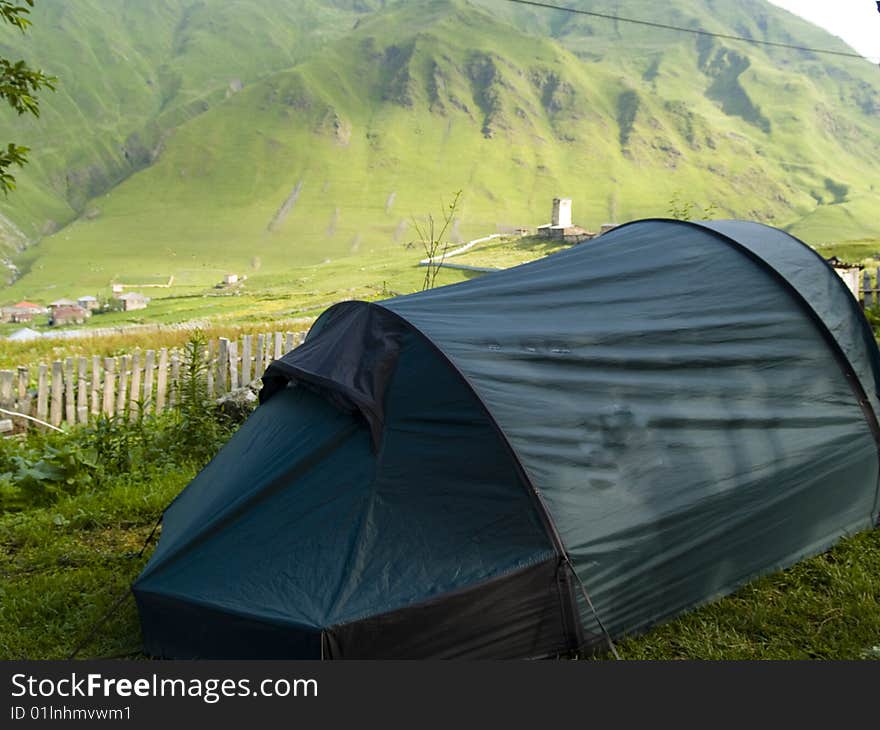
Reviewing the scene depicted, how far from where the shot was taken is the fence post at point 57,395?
10.0 meters

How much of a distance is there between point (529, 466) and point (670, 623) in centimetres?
114

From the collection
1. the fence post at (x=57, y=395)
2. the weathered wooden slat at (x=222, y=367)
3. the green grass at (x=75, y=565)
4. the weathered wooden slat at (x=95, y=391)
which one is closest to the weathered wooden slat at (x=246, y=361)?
the weathered wooden slat at (x=222, y=367)

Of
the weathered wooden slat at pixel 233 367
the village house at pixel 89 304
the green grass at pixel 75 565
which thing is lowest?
the village house at pixel 89 304

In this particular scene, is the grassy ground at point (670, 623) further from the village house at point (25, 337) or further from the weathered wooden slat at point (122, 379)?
the village house at point (25, 337)

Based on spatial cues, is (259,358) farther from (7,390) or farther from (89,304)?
(89,304)

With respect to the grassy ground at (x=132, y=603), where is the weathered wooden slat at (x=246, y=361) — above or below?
above

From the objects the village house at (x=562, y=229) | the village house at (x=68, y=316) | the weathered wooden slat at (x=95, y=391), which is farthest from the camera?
the village house at (x=68, y=316)

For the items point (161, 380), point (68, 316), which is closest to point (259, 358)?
point (161, 380)

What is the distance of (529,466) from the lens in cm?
398

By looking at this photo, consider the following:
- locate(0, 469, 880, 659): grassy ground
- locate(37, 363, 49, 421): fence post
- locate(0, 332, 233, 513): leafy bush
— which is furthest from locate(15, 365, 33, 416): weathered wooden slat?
locate(0, 469, 880, 659): grassy ground

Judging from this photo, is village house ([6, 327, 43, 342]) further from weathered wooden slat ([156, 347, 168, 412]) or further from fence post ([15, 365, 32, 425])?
weathered wooden slat ([156, 347, 168, 412])

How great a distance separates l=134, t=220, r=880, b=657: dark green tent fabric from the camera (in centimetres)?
383

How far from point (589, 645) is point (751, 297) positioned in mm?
2386

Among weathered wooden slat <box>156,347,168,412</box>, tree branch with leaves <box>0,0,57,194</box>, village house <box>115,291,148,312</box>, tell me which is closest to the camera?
tree branch with leaves <box>0,0,57,194</box>
